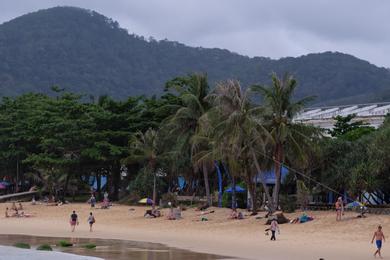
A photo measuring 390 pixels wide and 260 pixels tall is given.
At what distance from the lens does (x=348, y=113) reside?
216 ft

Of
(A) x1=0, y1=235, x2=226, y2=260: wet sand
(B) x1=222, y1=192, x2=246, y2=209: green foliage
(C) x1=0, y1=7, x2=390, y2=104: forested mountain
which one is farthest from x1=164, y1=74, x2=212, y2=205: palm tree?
(C) x1=0, y1=7, x2=390, y2=104: forested mountain

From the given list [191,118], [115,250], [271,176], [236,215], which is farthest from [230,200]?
[115,250]

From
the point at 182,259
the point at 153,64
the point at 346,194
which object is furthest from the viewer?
the point at 153,64

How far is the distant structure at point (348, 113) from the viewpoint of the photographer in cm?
5747

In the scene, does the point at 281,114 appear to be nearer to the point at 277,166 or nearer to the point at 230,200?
the point at 277,166

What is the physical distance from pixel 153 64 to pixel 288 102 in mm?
161514

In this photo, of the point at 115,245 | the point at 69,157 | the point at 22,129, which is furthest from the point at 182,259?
the point at 22,129

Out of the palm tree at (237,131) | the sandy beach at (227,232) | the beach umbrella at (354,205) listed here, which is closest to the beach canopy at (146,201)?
the sandy beach at (227,232)

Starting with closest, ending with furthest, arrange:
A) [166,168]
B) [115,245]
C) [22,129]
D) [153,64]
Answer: [115,245] < [166,168] < [22,129] < [153,64]

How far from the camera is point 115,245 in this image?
30688 millimetres

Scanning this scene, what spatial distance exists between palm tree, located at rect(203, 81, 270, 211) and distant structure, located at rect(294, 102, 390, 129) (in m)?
13.9

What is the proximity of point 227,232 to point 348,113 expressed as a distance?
1377 inches

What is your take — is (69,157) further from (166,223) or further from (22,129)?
(166,223)

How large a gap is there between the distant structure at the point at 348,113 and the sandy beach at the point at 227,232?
16360 mm
